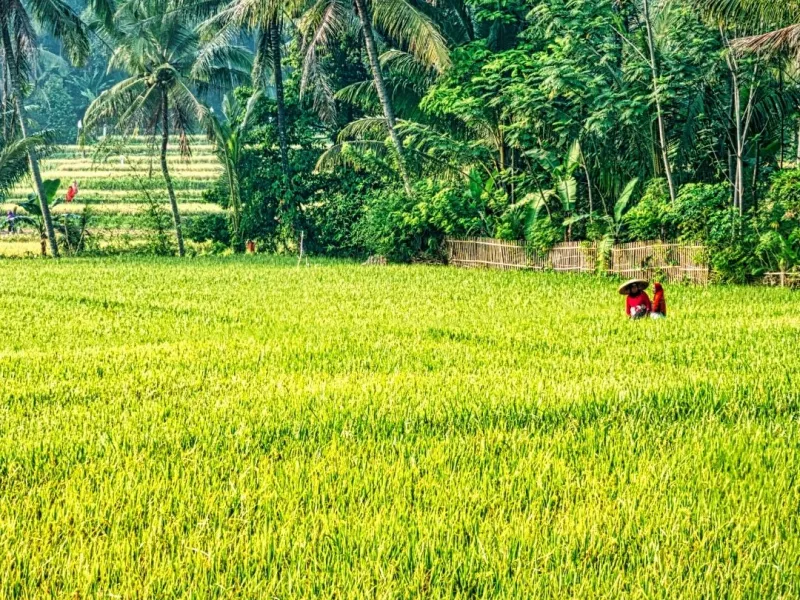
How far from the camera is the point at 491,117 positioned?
18.7m

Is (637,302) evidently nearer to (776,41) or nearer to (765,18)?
(776,41)

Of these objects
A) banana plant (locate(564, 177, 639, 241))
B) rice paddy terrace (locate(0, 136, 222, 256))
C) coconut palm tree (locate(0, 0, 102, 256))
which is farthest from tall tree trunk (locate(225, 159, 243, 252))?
banana plant (locate(564, 177, 639, 241))

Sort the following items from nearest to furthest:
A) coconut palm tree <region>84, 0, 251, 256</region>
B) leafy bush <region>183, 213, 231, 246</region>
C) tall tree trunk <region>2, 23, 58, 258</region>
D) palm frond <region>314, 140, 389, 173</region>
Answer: palm frond <region>314, 140, 389, 173</region>
tall tree trunk <region>2, 23, 58, 258</region>
coconut palm tree <region>84, 0, 251, 256</region>
leafy bush <region>183, 213, 231, 246</region>

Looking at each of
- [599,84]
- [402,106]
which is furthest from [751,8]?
[402,106]

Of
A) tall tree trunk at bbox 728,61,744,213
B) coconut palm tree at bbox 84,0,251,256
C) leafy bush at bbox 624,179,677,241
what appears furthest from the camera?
coconut palm tree at bbox 84,0,251,256

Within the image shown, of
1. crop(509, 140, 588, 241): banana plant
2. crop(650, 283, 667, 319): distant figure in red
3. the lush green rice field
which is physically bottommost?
the lush green rice field

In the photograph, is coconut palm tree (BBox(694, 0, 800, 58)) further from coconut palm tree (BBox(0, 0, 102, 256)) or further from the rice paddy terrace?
the rice paddy terrace

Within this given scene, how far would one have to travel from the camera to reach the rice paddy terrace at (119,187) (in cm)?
3322

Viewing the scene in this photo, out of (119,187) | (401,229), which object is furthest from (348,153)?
(119,187)

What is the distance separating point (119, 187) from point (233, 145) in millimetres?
20794

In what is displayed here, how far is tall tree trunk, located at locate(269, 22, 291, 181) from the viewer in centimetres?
2338

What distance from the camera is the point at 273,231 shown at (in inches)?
1039

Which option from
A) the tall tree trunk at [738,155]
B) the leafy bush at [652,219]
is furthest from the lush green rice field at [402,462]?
the tall tree trunk at [738,155]

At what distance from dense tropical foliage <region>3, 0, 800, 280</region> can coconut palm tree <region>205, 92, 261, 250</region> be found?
0.06 metres
